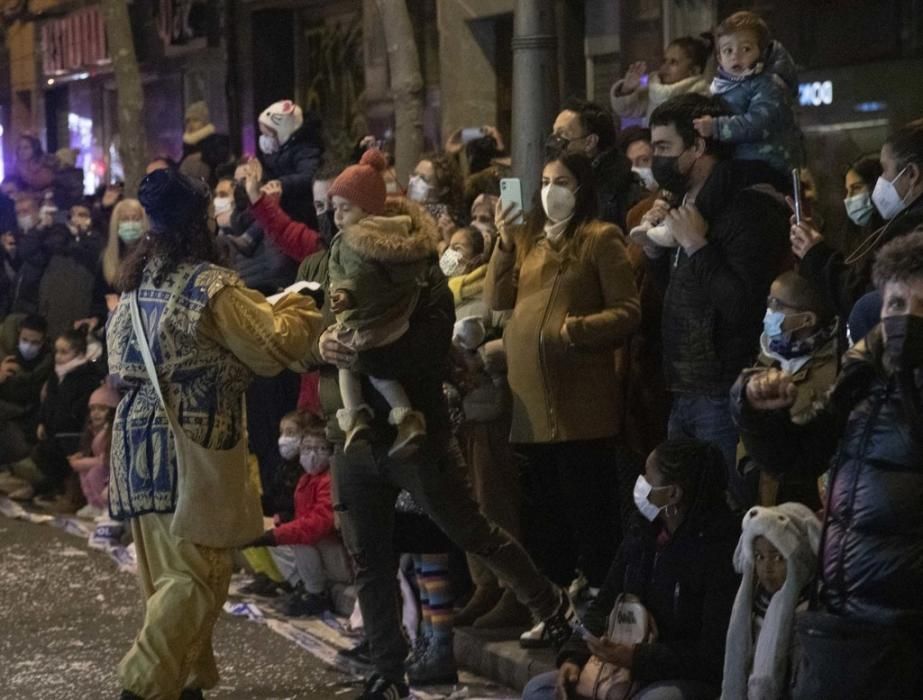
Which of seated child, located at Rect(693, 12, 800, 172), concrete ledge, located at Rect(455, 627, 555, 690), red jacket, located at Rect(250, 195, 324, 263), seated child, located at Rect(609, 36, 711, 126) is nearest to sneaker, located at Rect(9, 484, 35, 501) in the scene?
red jacket, located at Rect(250, 195, 324, 263)

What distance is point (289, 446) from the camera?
10180mm

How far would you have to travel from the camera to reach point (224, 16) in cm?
2214

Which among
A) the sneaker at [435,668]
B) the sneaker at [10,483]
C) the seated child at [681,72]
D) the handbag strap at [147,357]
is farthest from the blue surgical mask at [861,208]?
the sneaker at [10,483]

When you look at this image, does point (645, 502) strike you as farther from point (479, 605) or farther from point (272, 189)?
point (272, 189)

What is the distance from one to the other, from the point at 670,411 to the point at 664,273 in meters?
0.61

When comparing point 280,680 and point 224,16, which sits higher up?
point 224,16

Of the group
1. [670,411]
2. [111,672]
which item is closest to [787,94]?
[670,411]

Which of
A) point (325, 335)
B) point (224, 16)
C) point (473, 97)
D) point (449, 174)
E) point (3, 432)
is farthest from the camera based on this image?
point (224, 16)

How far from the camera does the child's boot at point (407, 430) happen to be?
25.1ft

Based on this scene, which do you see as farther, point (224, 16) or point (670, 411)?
point (224, 16)

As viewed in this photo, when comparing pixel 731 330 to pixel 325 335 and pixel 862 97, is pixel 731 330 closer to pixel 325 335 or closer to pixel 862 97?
pixel 325 335

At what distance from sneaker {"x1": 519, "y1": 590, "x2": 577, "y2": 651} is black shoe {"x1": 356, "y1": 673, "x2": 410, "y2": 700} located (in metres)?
0.67

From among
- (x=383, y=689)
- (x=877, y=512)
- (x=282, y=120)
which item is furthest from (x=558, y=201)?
(x=282, y=120)

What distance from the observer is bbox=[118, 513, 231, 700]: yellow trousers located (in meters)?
7.49
